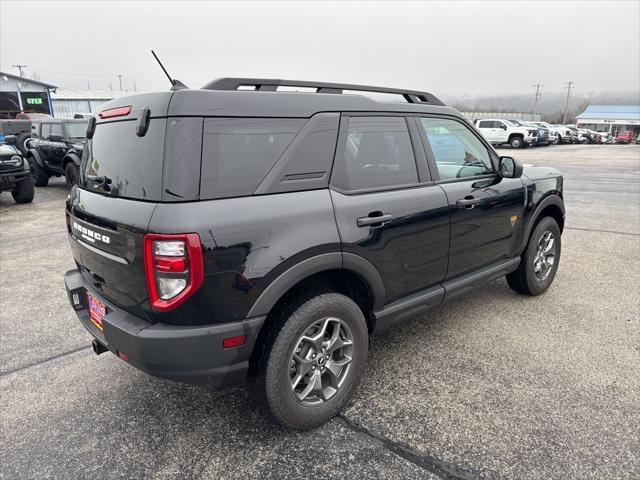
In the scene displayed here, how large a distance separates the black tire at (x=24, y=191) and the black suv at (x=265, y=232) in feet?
27.0

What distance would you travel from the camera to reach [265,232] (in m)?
2.14

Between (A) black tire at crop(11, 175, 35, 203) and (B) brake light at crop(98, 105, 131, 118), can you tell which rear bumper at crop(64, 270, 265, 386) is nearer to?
(B) brake light at crop(98, 105, 131, 118)

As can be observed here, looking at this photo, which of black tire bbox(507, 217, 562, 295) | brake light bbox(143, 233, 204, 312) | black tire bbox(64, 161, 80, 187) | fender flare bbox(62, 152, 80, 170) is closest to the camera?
brake light bbox(143, 233, 204, 312)

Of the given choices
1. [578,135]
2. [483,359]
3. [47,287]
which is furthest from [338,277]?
[578,135]

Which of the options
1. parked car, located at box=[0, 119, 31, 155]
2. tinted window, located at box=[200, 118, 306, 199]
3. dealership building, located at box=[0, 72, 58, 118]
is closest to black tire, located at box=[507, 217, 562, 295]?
tinted window, located at box=[200, 118, 306, 199]

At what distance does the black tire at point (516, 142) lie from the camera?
28756 millimetres

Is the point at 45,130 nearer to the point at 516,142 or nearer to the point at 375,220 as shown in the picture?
the point at 375,220

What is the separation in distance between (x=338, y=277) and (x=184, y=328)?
96 cm

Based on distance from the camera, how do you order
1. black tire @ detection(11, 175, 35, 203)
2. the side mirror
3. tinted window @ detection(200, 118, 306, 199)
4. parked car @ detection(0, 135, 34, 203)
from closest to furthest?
tinted window @ detection(200, 118, 306, 199)
the side mirror
parked car @ detection(0, 135, 34, 203)
black tire @ detection(11, 175, 35, 203)

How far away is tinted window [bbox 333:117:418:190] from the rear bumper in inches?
39.8

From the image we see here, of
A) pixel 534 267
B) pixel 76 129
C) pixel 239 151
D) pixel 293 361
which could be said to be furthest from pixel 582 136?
pixel 239 151

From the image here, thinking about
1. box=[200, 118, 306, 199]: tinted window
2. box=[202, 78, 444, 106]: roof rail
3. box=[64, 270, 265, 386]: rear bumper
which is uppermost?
box=[202, 78, 444, 106]: roof rail

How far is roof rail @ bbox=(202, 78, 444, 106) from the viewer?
2.29 metres

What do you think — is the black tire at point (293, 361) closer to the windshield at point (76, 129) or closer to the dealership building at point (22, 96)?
the windshield at point (76, 129)
